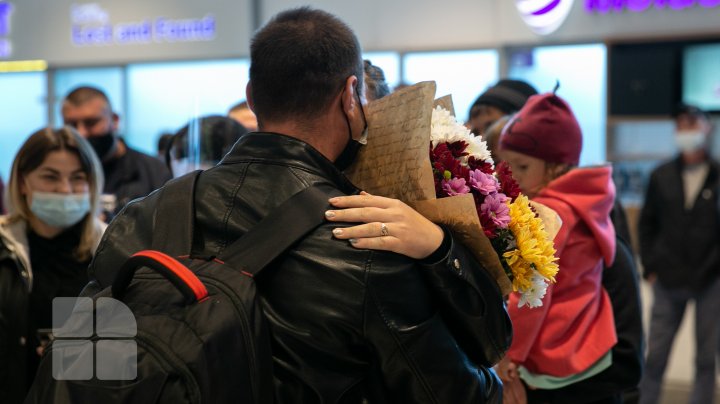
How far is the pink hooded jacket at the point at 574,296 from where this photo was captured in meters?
2.24

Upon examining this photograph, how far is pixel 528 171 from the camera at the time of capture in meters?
2.40

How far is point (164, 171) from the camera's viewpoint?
4.28 m

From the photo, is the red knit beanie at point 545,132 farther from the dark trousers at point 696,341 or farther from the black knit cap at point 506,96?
the dark trousers at point 696,341

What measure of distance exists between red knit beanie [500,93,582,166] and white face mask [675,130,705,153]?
3.67 meters

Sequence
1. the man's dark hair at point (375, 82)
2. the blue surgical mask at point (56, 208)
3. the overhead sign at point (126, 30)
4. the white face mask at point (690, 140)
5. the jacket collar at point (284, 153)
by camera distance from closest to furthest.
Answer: the jacket collar at point (284, 153), the man's dark hair at point (375, 82), the blue surgical mask at point (56, 208), the white face mask at point (690, 140), the overhead sign at point (126, 30)

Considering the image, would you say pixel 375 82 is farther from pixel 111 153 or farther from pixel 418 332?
pixel 111 153

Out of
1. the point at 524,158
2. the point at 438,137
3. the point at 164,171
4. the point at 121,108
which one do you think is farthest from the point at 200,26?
the point at 438,137

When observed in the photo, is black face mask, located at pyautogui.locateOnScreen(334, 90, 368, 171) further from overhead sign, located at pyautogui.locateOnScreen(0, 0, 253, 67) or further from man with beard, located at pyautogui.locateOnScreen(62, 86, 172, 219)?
overhead sign, located at pyautogui.locateOnScreen(0, 0, 253, 67)

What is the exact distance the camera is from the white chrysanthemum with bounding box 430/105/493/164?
1631mm

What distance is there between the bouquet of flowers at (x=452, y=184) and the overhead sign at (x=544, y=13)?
6192 mm

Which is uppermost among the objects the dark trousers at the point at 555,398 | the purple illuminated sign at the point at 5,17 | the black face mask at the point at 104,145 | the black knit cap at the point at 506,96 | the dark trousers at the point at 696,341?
the purple illuminated sign at the point at 5,17

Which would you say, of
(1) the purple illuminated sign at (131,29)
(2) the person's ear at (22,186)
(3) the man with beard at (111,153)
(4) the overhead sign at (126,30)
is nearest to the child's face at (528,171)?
(2) the person's ear at (22,186)

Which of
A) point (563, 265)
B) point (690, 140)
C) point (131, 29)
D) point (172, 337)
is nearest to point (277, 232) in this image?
point (172, 337)

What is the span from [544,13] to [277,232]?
6.68 meters
